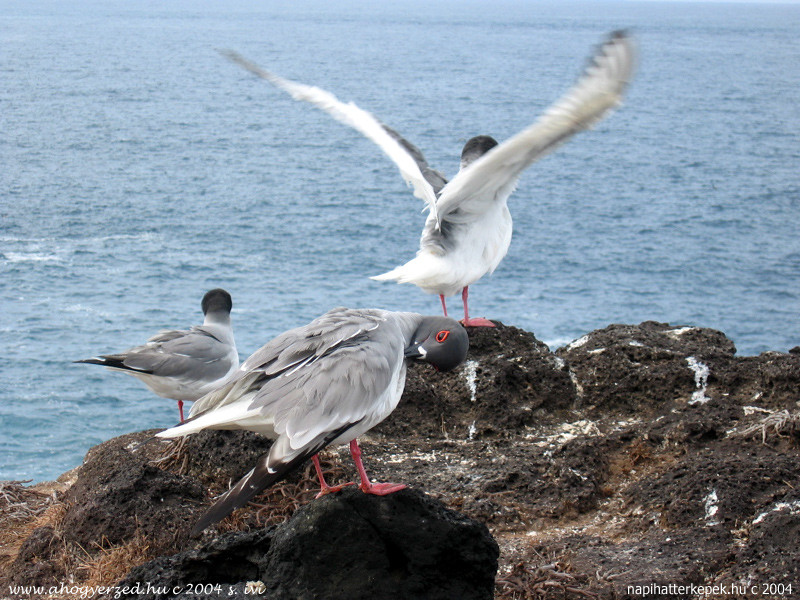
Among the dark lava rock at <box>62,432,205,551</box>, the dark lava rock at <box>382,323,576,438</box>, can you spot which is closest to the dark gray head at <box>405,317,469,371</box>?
the dark lava rock at <box>62,432,205,551</box>

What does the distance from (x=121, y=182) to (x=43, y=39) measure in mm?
62667

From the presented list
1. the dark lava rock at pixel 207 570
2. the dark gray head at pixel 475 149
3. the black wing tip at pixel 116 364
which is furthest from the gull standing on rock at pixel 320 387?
the dark gray head at pixel 475 149

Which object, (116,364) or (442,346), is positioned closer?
(442,346)

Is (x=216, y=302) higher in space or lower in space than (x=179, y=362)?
higher

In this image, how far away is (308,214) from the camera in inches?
1538

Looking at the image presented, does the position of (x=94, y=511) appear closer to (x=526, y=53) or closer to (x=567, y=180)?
(x=567, y=180)

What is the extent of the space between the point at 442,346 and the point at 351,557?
1580 millimetres

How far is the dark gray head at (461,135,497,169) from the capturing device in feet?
33.0

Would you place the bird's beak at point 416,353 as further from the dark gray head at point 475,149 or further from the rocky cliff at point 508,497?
the dark gray head at point 475,149

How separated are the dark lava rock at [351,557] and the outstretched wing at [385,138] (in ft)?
15.5

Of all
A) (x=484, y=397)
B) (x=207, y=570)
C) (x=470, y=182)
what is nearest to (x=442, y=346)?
(x=207, y=570)

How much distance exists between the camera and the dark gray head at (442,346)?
233 inches

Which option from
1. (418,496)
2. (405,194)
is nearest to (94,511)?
(418,496)

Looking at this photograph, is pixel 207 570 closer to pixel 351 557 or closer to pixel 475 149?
pixel 351 557
